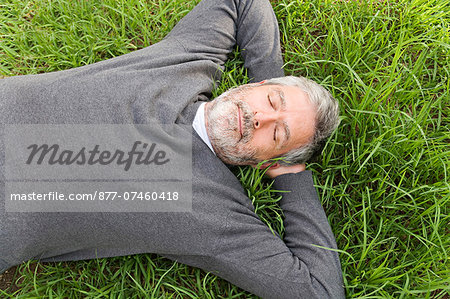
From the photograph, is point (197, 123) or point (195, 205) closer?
point (195, 205)

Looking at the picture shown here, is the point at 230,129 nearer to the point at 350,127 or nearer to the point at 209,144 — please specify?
the point at 209,144

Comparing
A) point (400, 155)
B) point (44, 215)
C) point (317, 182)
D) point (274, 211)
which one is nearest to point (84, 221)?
point (44, 215)

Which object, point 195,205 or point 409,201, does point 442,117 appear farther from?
point 195,205

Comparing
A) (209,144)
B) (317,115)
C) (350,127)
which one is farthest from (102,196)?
(350,127)

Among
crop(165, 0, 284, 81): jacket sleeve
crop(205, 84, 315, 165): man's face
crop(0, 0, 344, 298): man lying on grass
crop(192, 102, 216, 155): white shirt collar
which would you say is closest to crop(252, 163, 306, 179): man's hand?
crop(0, 0, 344, 298): man lying on grass

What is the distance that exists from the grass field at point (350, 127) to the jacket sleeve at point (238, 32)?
157 millimetres

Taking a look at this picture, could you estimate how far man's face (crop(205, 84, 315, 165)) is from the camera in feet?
7.39

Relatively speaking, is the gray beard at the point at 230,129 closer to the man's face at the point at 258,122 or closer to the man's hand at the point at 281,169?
the man's face at the point at 258,122

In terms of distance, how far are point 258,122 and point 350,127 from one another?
90 centimetres

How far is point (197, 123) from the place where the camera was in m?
2.36

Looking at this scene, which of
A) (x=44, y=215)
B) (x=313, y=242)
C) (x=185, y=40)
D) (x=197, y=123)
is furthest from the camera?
(x=185, y=40)

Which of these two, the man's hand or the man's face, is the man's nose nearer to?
the man's face

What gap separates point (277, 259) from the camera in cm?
209

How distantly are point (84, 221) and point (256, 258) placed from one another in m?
1.12
